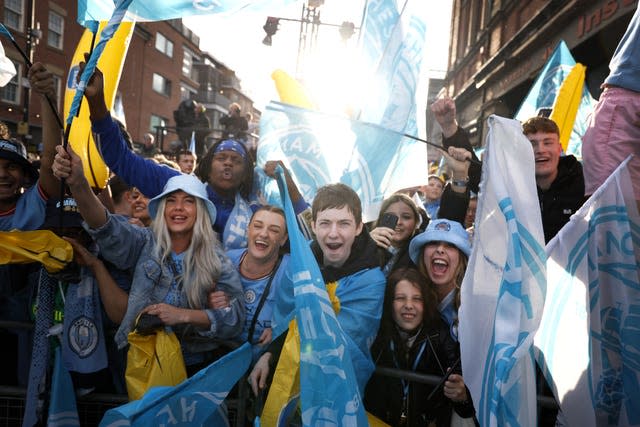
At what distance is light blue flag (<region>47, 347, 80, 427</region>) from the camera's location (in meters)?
2.43

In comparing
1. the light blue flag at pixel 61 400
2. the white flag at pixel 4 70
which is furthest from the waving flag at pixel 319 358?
the white flag at pixel 4 70

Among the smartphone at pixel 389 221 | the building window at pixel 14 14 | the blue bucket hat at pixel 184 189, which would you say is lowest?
the smartphone at pixel 389 221

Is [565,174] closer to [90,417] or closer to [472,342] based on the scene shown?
[472,342]

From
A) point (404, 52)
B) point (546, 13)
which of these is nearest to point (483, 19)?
point (546, 13)

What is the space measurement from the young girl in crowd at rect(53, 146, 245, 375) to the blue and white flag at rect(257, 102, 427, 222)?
27.3 inches

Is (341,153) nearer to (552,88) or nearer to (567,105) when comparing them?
(567,105)

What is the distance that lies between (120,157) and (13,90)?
19.9m

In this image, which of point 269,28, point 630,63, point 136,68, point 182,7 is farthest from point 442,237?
point 136,68

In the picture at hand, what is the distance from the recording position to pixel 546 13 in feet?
31.6

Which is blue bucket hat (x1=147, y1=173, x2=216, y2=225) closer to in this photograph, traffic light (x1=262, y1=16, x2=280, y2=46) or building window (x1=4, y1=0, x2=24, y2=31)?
traffic light (x1=262, y1=16, x2=280, y2=46)

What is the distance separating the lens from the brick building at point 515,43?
24.9ft

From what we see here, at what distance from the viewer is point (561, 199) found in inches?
118

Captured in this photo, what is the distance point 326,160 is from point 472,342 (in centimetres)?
163

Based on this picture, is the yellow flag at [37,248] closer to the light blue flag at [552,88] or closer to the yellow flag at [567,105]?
the yellow flag at [567,105]
